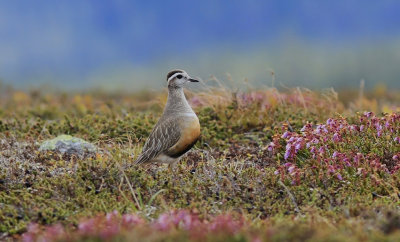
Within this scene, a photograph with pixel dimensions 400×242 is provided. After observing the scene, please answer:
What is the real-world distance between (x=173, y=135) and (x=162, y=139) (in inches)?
7.9

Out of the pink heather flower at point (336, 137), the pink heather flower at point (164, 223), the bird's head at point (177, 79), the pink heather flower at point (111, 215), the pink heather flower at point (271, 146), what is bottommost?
the pink heather flower at point (111, 215)

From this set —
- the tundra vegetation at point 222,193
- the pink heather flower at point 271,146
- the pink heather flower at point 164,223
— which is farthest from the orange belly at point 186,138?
the pink heather flower at point 164,223

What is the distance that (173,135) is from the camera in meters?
8.53

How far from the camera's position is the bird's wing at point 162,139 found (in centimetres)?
854

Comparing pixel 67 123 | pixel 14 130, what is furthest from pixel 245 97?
pixel 14 130

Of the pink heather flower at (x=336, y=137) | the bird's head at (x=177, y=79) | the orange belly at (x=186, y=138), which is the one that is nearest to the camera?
the orange belly at (x=186, y=138)

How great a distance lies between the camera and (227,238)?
502cm

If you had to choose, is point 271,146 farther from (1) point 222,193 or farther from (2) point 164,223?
(2) point 164,223

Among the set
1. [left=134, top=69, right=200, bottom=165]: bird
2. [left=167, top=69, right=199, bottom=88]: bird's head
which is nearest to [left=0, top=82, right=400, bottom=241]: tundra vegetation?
[left=134, top=69, right=200, bottom=165]: bird

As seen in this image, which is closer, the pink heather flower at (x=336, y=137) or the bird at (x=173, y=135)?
the bird at (x=173, y=135)

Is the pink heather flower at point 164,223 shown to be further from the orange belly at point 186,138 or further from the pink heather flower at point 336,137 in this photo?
the pink heather flower at point 336,137

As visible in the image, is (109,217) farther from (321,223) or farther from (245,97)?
(245,97)

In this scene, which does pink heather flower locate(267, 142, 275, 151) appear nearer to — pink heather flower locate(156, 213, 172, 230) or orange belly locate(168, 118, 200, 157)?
orange belly locate(168, 118, 200, 157)

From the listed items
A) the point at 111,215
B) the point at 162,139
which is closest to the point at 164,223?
the point at 111,215
